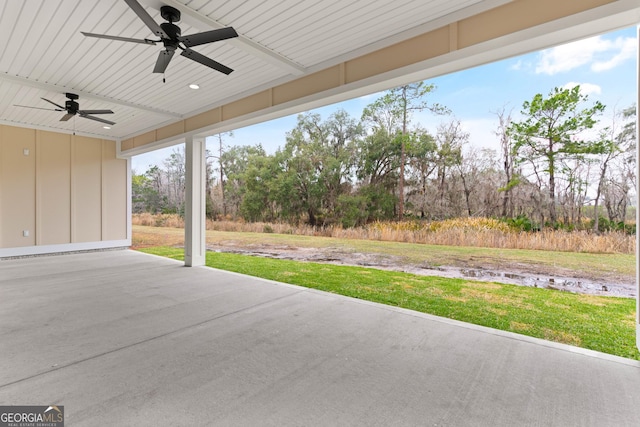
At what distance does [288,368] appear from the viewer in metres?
2.19

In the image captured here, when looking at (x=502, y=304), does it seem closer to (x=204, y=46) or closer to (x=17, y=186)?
(x=204, y=46)

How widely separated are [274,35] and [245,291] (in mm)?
3247

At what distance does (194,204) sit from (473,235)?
5.58 metres

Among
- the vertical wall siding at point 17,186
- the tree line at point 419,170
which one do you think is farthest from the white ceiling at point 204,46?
the tree line at point 419,170

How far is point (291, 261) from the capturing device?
7.54 m

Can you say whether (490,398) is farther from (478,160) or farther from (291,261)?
(291,261)

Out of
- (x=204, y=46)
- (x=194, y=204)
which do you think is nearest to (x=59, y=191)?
(x=194, y=204)

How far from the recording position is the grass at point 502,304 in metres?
3.15

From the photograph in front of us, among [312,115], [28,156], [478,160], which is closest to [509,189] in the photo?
[478,160]

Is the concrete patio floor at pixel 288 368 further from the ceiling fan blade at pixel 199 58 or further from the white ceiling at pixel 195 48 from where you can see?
the white ceiling at pixel 195 48

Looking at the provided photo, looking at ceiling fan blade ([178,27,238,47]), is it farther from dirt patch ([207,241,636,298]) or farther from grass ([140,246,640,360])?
dirt patch ([207,241,636,298])

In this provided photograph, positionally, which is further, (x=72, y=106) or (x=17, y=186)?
(x=17, y=186)

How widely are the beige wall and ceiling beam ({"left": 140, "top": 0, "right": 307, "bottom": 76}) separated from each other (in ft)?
21.3

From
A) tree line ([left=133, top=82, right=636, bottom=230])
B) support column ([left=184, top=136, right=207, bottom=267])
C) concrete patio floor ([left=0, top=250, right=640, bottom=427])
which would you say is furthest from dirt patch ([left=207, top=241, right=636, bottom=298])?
concrete patio floor ([left=0, top=250, right=640, bottom=427])
